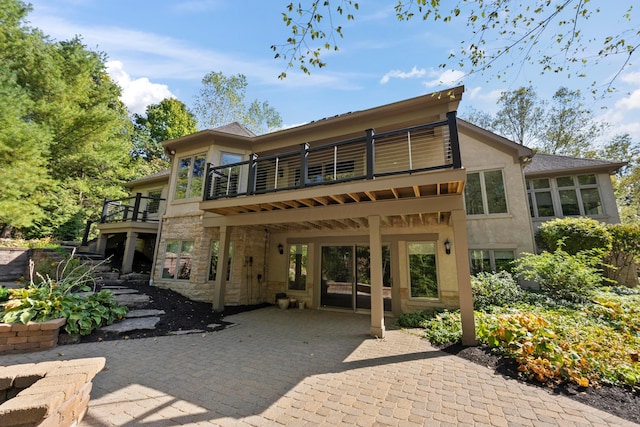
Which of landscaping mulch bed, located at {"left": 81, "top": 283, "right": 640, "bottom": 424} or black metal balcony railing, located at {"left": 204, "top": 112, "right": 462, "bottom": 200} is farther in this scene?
black metal balcony railing, located at {"left": 204, "top": 112, "right": 462, "bottom": 200}

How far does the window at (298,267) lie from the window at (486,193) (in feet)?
20.8

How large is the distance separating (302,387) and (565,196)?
13.0 meters

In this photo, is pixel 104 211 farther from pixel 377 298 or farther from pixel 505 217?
pixel 505 217

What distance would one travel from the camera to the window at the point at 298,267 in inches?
373

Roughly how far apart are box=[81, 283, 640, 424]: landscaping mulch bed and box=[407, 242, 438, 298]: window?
9.64ft

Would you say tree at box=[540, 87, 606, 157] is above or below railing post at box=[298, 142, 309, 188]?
above

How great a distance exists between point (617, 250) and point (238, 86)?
24.5 m

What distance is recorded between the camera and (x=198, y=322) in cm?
671

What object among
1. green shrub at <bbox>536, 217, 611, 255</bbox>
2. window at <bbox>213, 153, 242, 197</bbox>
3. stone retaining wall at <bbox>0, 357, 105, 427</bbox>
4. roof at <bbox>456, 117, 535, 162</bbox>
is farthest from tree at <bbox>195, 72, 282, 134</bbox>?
stone retaining wall at <bbox>0, 357, 105, 427</bbox>

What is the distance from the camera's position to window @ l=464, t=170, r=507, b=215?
369 inches

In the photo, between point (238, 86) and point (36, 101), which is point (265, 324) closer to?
point (36, 101)

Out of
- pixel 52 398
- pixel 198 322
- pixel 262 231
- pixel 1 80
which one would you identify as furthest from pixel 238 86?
pixel 52 398

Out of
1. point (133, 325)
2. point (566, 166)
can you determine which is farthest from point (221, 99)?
point (566, 166)

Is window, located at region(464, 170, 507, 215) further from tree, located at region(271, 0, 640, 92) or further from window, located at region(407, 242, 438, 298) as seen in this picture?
tree, located at region(271, 0, 640, 92)
